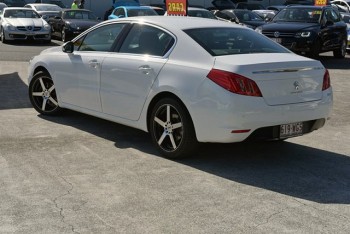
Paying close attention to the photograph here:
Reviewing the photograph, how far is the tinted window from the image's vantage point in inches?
244

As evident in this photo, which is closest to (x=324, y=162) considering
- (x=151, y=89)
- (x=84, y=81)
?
(x=151, y=89)

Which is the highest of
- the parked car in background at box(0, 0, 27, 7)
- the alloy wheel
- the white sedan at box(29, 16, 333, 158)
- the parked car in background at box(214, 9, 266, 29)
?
the white sedan at box(29, 16, 333, 158)

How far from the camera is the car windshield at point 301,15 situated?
16.9 metres

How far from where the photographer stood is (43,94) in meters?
7.94

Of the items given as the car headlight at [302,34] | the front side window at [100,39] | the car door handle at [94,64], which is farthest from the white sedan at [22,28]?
the car door handle at [94,64]

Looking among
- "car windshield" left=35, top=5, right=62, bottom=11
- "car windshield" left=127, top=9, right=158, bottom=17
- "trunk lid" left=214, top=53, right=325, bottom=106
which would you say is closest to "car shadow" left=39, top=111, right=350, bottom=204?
"trunk lid" left=214, top=53, right=325, bottom=106

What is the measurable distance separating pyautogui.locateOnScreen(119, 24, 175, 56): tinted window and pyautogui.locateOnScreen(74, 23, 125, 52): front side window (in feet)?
0.85

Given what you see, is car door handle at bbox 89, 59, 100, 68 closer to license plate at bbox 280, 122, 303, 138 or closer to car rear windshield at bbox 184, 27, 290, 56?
car rear windshield at bbox 184, 27, 290, 56

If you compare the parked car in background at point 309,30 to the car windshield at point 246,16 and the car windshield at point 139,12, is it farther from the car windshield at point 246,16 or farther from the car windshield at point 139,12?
the car windshield at point 139,12

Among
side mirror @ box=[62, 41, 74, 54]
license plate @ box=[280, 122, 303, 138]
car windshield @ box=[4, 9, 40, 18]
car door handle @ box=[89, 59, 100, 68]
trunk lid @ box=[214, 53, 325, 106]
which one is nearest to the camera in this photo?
trunk lid @ box=[214, 53, 325, 106]

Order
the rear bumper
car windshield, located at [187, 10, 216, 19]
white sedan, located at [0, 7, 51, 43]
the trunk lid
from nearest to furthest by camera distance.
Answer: the rear bumper → the trunk lid → white sedan, located at [0, 7, 51, 43] → car windshield, located at [187, 10, 216, 19]

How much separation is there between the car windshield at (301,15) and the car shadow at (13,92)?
344 inches

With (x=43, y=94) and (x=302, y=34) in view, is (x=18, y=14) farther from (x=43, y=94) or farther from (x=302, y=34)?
(x=43, y=94)

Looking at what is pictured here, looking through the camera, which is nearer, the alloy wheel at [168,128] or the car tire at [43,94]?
the alloy wheel at [168,128]
